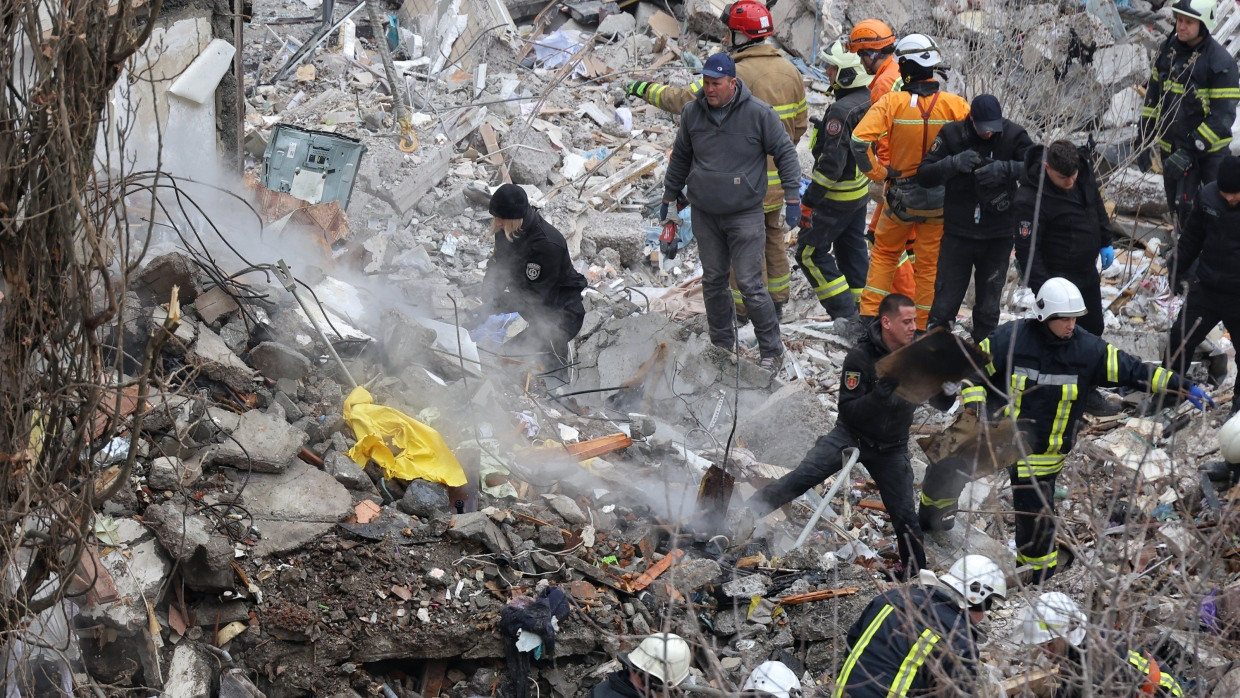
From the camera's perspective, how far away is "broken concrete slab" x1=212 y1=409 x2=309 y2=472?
18.6 feet

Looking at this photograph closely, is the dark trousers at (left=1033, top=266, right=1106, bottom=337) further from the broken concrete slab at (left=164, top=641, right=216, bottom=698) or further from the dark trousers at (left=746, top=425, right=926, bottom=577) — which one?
the broken concrete slab at (left=164, top=641, right=216, bottom=698)

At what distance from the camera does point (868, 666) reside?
13.7ft

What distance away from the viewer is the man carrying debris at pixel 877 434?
5.60m

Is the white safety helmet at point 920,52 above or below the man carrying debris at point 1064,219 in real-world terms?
above

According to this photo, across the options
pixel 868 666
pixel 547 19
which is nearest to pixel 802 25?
pixel 547 19

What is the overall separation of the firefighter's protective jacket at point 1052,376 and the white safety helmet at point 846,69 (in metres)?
2.46

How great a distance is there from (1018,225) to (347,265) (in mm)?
4474

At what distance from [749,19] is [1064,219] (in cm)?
234

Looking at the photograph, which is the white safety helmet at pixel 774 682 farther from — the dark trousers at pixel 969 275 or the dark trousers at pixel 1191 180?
the dark trousers at pixel 1191 180

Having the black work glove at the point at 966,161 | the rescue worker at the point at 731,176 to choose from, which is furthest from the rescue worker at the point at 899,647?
the rescue worker at the point at 731,176

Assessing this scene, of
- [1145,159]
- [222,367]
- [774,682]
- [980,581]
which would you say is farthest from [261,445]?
[1145,159]

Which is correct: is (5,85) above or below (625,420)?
above

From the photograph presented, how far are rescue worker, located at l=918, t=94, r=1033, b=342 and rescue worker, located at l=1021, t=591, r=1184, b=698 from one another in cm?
294

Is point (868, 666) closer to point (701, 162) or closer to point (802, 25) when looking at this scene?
point (701, 162)
